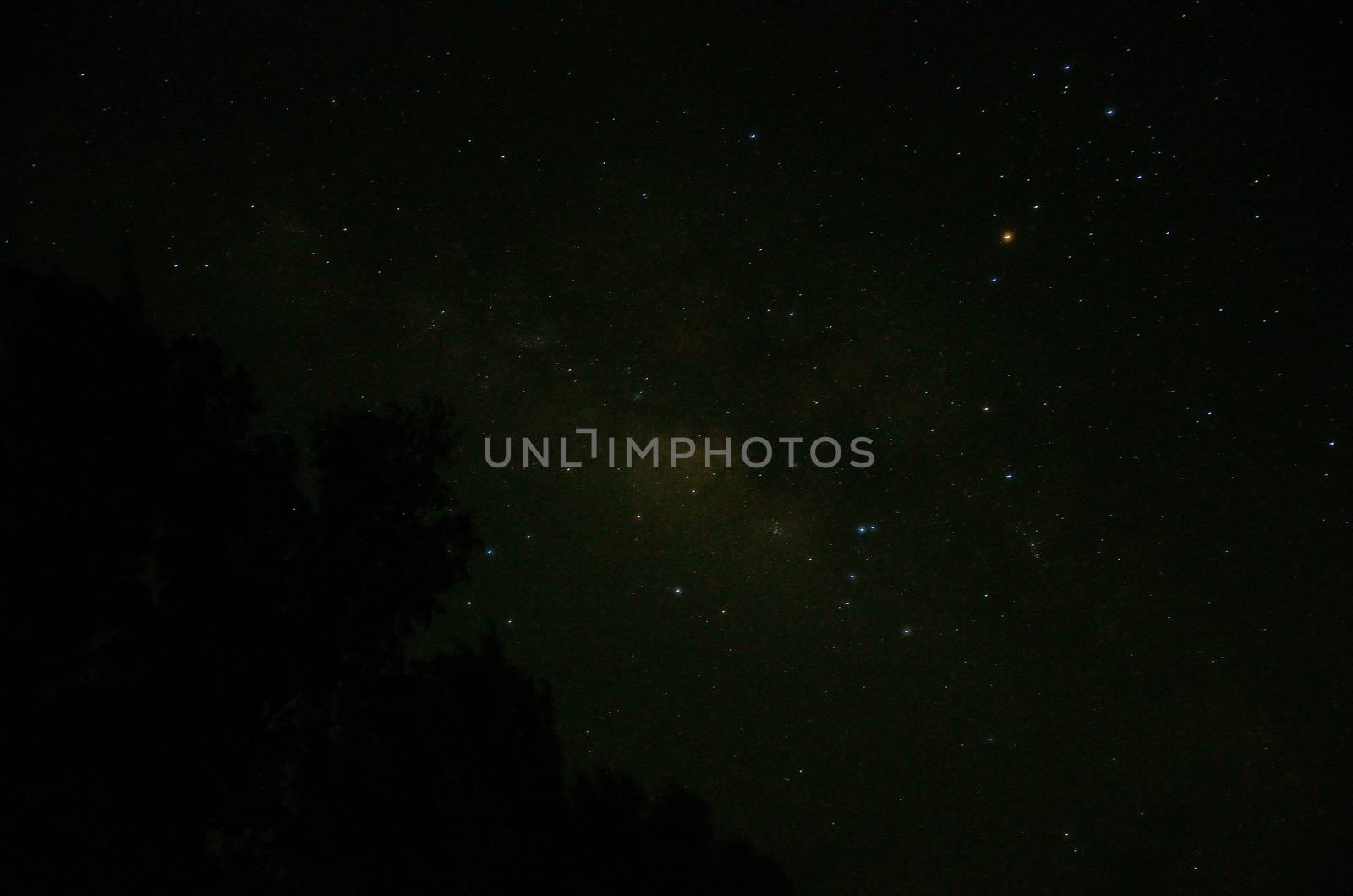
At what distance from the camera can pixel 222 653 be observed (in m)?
4.14

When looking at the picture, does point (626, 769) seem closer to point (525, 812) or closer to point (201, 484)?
point (525, 812)

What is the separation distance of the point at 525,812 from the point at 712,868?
1838 millimetres

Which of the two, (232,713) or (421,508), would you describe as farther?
(421,508)

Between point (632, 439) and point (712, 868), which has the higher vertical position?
point (632, 439)

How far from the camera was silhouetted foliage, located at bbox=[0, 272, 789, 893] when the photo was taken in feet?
12.0

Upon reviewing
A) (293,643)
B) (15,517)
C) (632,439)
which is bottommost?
(293,643)

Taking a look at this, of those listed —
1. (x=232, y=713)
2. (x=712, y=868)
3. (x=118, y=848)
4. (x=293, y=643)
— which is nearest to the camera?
(x=118, y=848)

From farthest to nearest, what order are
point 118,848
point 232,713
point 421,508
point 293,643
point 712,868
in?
point 712,868 < point 421,508 < point 293,643 < point 232,713 < point 118,848

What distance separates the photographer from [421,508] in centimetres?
497

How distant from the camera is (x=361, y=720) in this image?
14.9 feet

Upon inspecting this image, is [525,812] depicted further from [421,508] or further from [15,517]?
[15,517]

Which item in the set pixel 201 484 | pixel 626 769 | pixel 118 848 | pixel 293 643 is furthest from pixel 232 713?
pixel 626 769

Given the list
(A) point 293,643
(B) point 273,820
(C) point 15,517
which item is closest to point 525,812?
(B) point 273,820

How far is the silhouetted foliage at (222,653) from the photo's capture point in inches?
144
